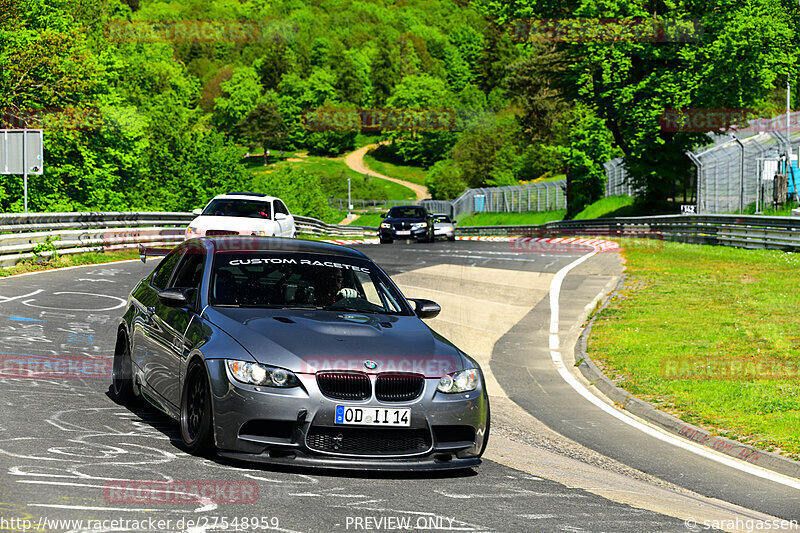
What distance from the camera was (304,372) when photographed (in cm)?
662

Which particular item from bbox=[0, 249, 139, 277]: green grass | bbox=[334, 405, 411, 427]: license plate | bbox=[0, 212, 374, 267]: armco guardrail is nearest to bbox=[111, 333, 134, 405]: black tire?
bbox=[334, 405, 411, 427]: license plate

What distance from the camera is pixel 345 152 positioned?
593 ft

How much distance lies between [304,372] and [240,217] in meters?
20.0

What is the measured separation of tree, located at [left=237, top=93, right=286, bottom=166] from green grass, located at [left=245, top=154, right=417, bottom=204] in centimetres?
669

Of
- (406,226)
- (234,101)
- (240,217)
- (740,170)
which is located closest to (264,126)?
(234,101)

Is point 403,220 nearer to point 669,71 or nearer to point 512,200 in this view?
point 669,71

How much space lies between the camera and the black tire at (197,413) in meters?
6.86

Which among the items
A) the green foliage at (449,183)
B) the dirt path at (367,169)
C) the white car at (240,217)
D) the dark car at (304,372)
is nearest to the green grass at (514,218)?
the green foliage at (449,183)

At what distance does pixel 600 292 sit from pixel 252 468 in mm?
17135

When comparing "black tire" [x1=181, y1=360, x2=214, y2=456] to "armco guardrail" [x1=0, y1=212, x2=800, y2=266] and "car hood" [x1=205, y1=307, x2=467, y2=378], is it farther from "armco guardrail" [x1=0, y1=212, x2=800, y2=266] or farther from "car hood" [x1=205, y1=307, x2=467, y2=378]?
"armco guardrail" [x1=0, y1=212, x2=800, y2=266]

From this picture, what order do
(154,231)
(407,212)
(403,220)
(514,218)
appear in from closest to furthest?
1. (154,231)
2. (403,220)
3. (407,212)
4. (514,218)

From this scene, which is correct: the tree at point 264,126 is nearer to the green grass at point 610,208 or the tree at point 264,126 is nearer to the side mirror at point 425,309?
the green grass at point 610,208

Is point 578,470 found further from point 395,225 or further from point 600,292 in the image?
point 395,225

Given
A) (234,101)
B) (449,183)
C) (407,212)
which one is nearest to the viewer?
(407,212)
